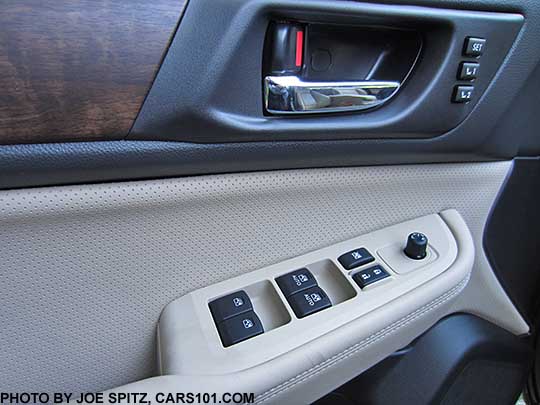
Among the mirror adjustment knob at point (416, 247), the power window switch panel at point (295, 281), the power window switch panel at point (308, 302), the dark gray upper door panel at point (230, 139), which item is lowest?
the power window switch panel at point (308, 302)

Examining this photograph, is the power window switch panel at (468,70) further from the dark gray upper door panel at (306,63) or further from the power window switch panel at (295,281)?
the power window switch panel at (295,281)

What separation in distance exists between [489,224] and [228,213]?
0.50m

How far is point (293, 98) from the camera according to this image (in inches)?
21.0

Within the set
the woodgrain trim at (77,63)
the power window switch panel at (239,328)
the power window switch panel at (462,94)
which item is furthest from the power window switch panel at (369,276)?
the woodgrain trim at (77,63)

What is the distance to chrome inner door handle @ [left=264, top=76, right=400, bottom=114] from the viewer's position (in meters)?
0.52

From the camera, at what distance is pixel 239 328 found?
56 cm

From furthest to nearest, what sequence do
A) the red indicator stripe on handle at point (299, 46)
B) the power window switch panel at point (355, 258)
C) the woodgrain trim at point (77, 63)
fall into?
the power window switch panel at point (355, 258), the red indicator stripe on handle at point (299, 46), the woodgrain trim at point (77, 63)

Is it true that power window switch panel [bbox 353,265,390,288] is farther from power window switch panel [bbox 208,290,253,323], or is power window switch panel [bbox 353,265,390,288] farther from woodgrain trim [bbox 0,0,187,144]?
woodgrain trim [bbox 0,0,187,144]

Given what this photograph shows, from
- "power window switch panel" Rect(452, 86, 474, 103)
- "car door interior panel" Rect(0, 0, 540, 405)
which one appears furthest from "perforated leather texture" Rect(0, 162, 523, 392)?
"power window switch panel" Rect(452, 86, 474, 103)

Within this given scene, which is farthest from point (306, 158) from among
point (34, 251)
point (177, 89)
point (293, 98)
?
point (34, 251)

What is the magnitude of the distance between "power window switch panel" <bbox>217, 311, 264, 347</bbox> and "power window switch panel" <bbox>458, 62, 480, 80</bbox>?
45 cm

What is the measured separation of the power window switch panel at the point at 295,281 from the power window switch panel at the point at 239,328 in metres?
0.06

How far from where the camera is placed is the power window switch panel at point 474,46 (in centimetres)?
57

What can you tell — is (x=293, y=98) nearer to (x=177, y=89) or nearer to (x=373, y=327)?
(x=177, y=89)
